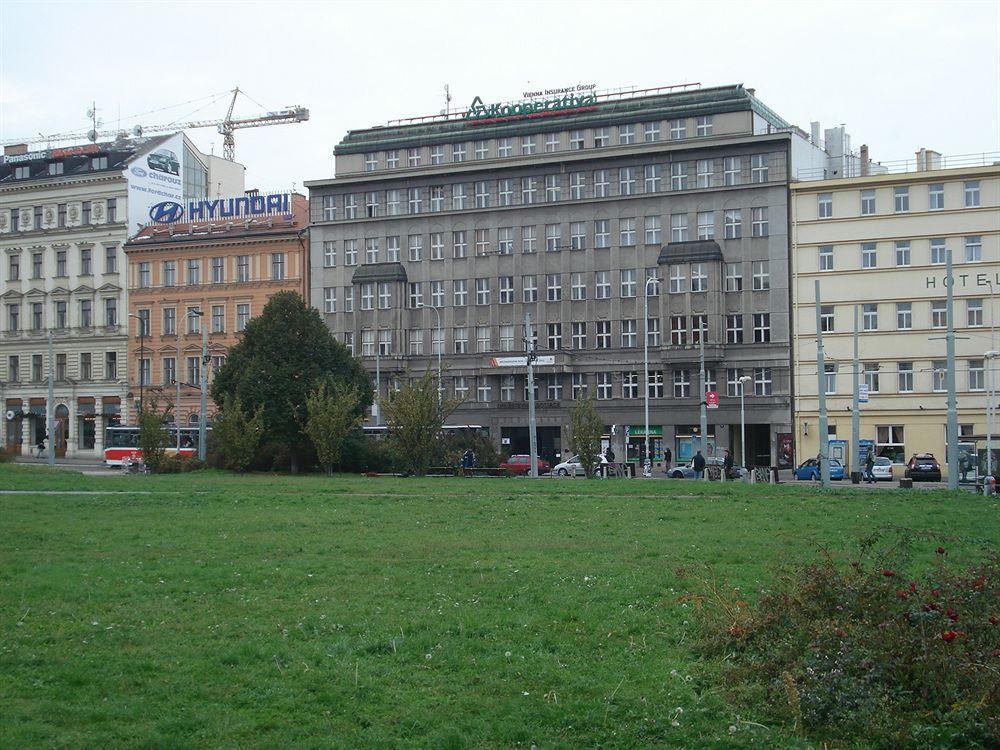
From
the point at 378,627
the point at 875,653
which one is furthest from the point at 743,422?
the point at 875,653

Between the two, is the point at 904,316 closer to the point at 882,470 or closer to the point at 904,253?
the point at 904,253

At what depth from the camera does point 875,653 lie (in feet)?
30.9

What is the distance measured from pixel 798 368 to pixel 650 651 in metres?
66.6

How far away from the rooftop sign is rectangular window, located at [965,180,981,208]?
25.5 m

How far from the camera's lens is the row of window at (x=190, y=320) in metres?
91.2

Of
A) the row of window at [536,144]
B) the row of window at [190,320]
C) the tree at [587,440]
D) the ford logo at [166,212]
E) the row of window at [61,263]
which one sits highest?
the row of window at [536,144]

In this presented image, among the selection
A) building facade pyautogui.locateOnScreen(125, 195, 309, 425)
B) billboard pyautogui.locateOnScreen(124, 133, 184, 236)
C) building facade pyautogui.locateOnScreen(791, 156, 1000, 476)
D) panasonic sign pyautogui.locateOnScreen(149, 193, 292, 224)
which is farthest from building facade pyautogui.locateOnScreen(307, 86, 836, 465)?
billboard pyautogui.locateOnScreen(124, 133, 184, 236)

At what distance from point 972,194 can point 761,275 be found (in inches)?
547

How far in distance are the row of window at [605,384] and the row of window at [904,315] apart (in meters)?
5.51

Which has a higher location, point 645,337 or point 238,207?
point 238,207

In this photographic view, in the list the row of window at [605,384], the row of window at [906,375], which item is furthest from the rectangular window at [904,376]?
the row of window at [605,384]

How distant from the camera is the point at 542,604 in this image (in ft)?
45.8

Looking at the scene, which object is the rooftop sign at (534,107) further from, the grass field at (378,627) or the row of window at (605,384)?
the grass field at (378,627)

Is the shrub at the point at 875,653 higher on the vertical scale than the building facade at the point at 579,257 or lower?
lower
